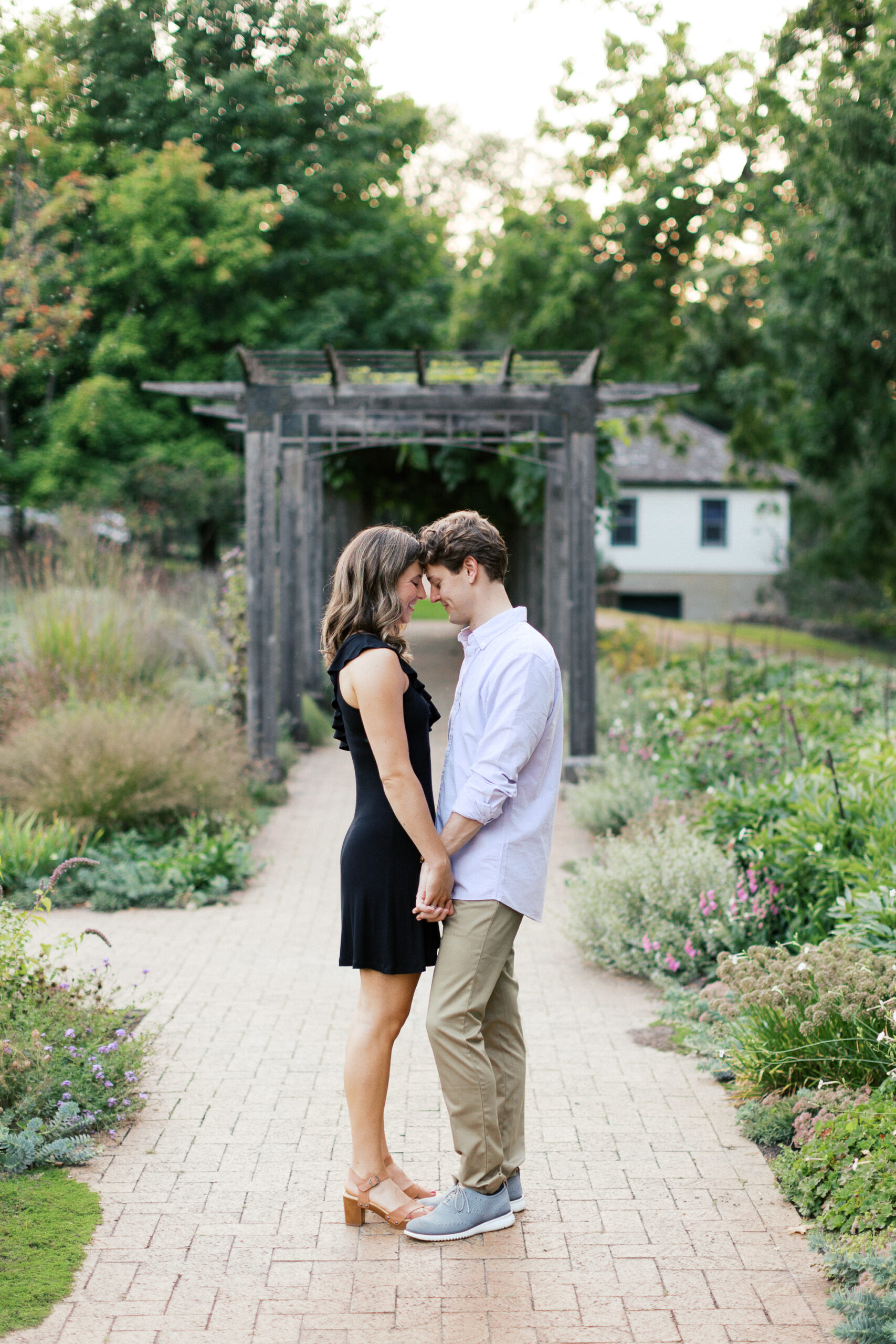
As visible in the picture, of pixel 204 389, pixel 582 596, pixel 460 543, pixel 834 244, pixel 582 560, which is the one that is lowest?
pixel 582 596

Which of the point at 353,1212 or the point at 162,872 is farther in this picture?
the point at 162,872

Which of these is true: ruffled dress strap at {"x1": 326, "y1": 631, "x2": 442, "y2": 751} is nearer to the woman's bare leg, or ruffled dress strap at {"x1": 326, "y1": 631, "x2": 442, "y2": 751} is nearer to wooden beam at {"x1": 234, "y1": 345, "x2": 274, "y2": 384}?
the woman's bare leg

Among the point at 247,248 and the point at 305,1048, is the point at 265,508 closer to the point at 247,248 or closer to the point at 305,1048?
the point at 305,1048

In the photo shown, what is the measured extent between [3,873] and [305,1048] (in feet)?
8.59

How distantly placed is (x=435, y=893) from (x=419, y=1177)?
1.10m

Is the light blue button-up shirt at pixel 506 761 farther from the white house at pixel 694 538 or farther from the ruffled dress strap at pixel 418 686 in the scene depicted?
the white house at pixel 694 538

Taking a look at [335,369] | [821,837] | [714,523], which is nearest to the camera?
[821,837]

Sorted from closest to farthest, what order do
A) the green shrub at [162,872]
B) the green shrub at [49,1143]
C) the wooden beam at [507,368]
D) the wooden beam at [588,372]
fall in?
the green shrub at [49,1143] < the green shrub at [162,872] < the wooden beam at [507,368] < the wooden beam at [588,372]

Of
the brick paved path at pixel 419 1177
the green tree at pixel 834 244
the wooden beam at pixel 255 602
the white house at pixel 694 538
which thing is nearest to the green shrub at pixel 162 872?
the brick paved path at pixel 419 1177

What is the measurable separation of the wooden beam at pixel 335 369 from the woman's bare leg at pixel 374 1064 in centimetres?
666

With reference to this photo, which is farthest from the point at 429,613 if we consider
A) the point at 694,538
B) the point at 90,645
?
the point at 90,645

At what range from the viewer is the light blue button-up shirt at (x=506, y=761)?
3.07m

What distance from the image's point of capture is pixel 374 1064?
3.30 m

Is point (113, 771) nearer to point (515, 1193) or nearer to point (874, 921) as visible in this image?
point (515, 1193)
